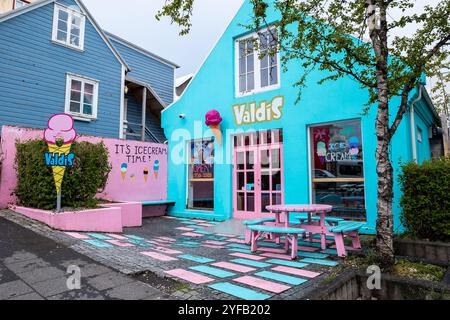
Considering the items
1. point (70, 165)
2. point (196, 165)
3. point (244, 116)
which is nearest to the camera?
point (70, 165)

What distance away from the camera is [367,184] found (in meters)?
6.39

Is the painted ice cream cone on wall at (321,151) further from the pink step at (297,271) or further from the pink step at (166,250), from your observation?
the pink step at (166,250)

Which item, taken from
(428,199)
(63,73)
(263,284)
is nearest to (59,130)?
(263,284)

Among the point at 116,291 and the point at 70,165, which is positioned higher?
the point at 70,165

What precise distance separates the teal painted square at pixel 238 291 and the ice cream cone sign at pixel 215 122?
6.42 metres

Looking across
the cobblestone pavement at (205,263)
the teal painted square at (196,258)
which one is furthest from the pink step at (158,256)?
the teal painted square at (196,258)

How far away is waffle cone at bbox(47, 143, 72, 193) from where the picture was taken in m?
5.79

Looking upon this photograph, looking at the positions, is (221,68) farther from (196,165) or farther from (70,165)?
(70,165)

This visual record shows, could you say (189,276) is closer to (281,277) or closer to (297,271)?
(281,277)

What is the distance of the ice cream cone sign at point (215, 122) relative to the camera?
923cm
